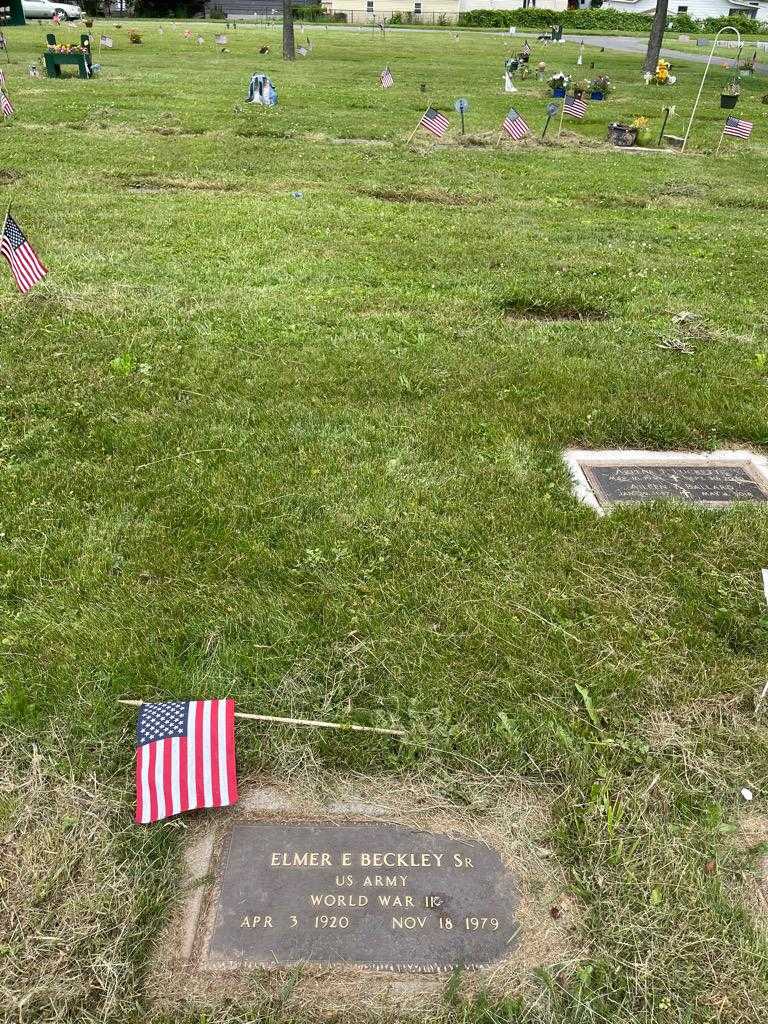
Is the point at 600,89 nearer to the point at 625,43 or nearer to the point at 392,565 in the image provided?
the point at 392,565

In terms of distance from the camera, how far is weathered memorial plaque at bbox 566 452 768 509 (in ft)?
15.5

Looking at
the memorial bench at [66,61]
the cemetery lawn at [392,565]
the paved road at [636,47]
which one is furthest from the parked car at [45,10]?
the cemetery lawn at [392,565]

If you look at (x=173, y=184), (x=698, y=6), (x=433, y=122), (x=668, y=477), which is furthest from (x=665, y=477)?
(x=698, y=6)

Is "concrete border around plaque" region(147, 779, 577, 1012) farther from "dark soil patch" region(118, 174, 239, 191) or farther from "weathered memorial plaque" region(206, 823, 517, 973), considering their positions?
"dark soil patch" region(118, 174, 239, 191)

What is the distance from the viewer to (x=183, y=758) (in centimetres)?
Result: 294

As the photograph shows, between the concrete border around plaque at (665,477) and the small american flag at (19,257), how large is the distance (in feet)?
15.9

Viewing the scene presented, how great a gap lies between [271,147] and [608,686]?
14091mm

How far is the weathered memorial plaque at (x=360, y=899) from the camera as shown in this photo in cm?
248

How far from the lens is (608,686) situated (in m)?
3.42

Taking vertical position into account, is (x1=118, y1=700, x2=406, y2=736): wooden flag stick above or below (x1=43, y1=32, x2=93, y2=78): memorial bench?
below

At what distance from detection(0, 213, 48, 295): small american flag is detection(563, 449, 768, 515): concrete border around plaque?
4852 mm

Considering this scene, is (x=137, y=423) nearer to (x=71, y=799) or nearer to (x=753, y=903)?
(x=71, y=799)

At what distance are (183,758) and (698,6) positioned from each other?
85.7 metres

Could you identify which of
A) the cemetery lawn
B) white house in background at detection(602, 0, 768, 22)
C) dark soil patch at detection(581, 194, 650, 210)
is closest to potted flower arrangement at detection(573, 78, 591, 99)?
dark soil patch at detection(581, 194, 650, 210)
